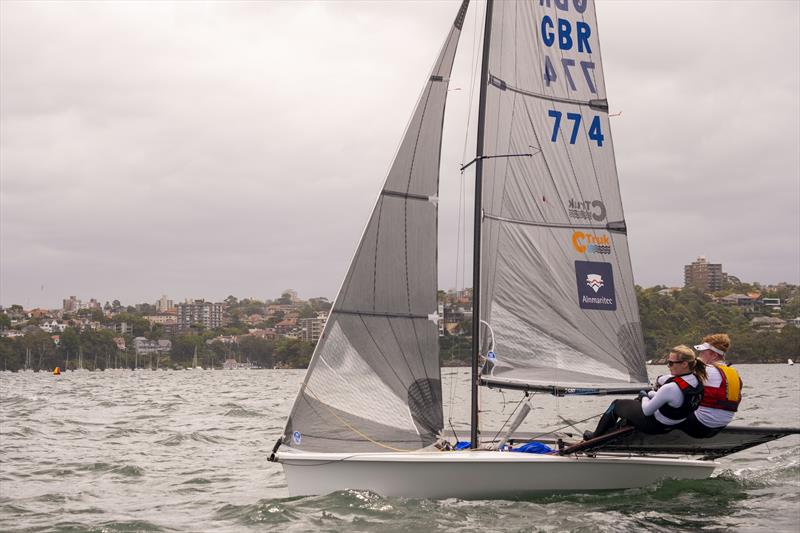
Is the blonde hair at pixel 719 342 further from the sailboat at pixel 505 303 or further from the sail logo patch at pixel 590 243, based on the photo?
the sail logo patch at pixel 590 243

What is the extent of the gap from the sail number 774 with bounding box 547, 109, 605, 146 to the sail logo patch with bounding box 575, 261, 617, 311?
57.2 inches

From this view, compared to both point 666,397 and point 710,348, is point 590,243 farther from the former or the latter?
point 666,397

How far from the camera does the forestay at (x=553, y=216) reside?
10.5 meters

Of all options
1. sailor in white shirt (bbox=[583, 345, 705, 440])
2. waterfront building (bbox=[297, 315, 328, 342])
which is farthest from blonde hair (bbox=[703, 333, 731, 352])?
waterfront building (bbox=[297, 315, 328, 342])

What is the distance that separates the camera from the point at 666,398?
8.97m

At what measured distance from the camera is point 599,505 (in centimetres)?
938

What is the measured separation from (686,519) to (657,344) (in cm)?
9836

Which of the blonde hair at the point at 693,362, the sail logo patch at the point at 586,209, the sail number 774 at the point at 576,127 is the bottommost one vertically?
the blonde hair at the point at 693,362

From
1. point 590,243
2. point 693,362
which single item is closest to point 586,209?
point 590,243

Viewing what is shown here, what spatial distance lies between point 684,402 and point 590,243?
2551 mm

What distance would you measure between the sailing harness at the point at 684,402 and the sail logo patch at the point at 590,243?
7.33ft

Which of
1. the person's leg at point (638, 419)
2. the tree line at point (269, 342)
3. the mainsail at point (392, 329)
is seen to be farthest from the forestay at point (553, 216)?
the tree line at point (269, 342)

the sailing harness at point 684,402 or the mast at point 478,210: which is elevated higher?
the mast at point 478,210

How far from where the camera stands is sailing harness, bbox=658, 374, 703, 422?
9008mm
